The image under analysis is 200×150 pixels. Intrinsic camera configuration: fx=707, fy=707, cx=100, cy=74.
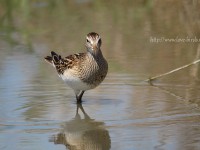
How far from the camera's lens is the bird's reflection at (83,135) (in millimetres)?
6641

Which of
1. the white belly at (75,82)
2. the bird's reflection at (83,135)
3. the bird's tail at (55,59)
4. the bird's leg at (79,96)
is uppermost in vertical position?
the bird's tail at (55,59)

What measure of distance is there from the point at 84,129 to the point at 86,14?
289 inches

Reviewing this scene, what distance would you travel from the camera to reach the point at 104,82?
9.52 meters

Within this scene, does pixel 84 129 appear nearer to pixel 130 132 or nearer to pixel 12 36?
pixel 130 132

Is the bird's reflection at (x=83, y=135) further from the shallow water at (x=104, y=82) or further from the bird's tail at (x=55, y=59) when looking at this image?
the bird's tail at (x=55, y=59)

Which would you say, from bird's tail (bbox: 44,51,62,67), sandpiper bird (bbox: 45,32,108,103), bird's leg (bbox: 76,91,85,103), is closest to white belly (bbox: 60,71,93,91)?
sandpiper bird (bbox: 45,32,108,103)

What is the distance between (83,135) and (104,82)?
2.51 meters

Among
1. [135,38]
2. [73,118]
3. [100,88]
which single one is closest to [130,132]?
[73,118]

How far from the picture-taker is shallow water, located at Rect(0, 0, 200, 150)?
694 centimetres

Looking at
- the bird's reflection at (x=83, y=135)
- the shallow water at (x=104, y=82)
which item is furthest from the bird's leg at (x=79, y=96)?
the bird's reflection at (x=83, y=135)

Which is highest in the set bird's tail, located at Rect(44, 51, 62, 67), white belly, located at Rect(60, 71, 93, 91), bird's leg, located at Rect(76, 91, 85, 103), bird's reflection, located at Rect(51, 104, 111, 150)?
bird's tail, located at Rect(44, 51, 62, 67)

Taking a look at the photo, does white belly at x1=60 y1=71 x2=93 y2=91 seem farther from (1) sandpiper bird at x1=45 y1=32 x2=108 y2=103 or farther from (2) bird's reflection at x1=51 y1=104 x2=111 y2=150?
(2) bird's reflection at x1=51 y1=104 x2=111 y2=150

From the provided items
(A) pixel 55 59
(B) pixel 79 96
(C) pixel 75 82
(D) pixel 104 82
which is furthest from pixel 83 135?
(D) pixel 104 82

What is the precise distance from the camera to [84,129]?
24.1 ft
